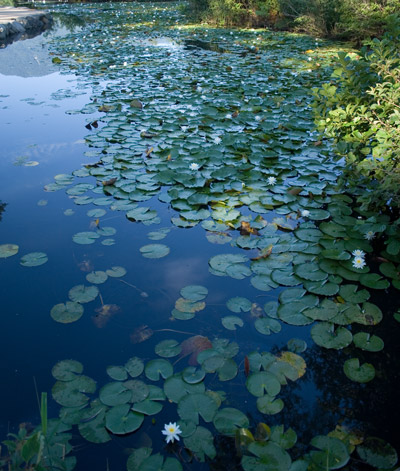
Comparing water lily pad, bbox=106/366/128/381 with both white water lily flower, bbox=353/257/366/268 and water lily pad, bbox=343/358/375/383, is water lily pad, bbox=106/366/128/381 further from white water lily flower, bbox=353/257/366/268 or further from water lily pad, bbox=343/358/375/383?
white water lily flower, bbox=353/257/366/268

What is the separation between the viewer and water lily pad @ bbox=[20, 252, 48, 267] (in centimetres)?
195

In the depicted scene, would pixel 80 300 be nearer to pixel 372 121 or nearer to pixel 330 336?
pixel 330 336

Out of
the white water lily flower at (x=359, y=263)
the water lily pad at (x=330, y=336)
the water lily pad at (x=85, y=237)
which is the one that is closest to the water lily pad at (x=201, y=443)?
the water lily pad at (x=330, y=336)

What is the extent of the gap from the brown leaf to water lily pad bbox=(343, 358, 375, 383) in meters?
0.54

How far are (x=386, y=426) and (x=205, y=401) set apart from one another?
62 centimetres

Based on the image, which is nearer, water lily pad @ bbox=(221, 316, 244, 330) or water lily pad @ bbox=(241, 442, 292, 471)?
water lily pad @ bbox=(241, 442, 292, 471)

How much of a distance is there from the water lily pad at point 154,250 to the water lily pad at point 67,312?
479 mm

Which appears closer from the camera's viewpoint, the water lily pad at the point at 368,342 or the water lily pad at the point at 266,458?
the water lily pad at the point at 266,458

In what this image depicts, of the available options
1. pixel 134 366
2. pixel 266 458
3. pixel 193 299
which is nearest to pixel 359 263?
pixel 193 299

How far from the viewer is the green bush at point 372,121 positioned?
200 centimetres

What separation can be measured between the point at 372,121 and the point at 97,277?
72.8 inches

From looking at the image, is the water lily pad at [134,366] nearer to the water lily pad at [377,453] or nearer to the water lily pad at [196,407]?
the water lily pad at [196,407]

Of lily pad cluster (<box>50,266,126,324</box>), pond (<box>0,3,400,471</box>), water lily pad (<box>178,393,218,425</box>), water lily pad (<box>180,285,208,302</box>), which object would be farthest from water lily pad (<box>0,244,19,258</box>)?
water lily pad (<box>178,393,218,425</box>)

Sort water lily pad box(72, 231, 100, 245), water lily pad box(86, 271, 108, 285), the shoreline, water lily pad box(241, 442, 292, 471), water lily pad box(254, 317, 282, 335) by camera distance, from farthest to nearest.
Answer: the shoreline → water lily pad box(72, 231, 100, 245) → water lily pad box(86, 271, 108, 285) → water lily pad box(254, 317, 282, 335) → water lily pad box(241, 442, 292, 471)
